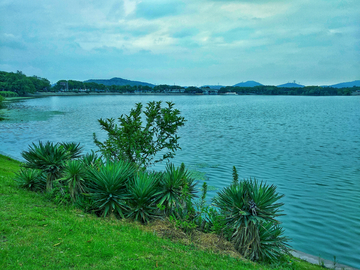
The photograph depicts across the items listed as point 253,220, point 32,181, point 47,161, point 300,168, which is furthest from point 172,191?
point 300,168

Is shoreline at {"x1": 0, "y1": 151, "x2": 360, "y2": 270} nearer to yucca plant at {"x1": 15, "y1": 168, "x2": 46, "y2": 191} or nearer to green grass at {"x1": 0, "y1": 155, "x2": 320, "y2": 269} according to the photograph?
green grass at {"x1": 0, "y1": 155, "x2": 320, "y2": 269}

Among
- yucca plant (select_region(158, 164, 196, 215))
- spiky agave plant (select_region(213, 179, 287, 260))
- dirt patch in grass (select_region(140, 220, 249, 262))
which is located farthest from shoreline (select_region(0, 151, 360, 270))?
yucca plant (select_region(158, 164, 196, 215))

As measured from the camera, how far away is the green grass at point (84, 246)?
5.34 metres

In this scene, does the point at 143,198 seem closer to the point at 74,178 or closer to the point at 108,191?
the point at 108,191

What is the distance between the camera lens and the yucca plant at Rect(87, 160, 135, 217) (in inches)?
328

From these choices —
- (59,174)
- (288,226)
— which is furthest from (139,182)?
(288,226)

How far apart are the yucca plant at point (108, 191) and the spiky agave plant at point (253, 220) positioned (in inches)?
123

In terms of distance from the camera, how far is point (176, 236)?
763 centimetres

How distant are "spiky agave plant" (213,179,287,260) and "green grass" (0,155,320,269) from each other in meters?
0.63

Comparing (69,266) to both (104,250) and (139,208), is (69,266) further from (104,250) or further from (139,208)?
(139,208)

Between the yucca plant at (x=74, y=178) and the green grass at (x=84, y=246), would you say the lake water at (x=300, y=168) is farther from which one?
Answer: the yucca plant at (x=74, y=178)

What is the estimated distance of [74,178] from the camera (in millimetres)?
8773

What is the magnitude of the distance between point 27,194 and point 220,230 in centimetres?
628

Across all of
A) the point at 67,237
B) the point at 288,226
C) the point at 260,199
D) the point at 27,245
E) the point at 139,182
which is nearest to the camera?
the point at 27,245
